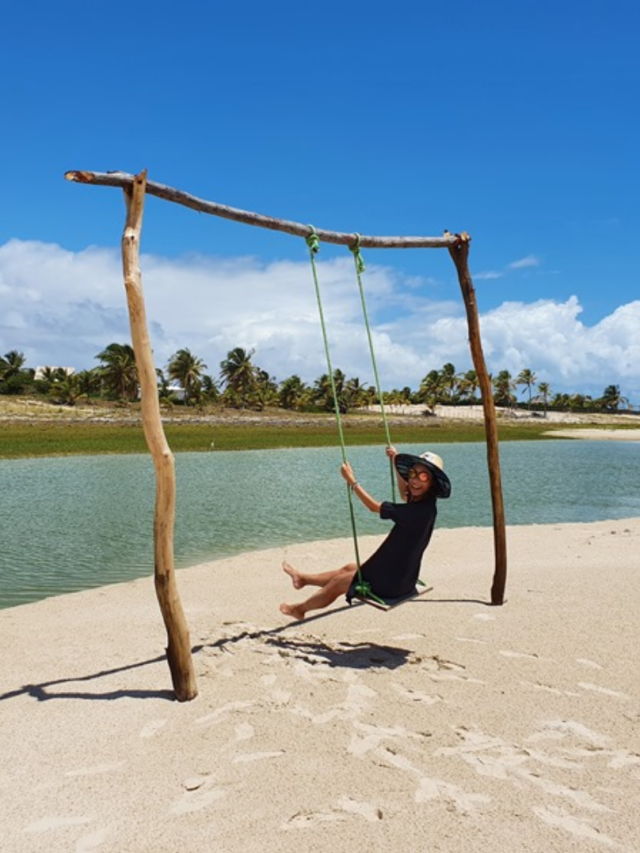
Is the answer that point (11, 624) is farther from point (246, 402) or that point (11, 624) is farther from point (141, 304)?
point (246, 402)

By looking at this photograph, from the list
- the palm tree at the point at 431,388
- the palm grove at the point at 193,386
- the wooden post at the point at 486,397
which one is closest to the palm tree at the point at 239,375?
the palm grove at the point at 193,386

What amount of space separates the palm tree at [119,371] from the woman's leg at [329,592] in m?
98.1

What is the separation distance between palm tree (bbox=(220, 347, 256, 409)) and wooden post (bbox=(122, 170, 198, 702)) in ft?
376

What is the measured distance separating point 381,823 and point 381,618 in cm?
464

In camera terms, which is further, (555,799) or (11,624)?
(11,624)

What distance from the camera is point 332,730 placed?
5516 millimetres

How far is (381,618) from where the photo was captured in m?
8.90

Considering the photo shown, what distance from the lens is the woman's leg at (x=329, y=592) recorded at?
788 centimetres

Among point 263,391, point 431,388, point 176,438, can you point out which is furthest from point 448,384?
point 176,438

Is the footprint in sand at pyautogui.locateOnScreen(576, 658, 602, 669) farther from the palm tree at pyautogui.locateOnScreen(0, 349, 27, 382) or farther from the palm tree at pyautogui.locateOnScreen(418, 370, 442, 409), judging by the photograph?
the palm tree at pyautogui.locateOnScreen(418, 370, 442, 409)

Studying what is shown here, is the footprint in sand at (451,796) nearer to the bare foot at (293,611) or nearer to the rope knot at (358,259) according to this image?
the bare foot at (293,611)

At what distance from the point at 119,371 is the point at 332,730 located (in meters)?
103

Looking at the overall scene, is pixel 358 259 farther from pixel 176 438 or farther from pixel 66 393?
pixel 66 393

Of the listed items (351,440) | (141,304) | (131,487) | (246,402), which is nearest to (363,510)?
(131,487)
